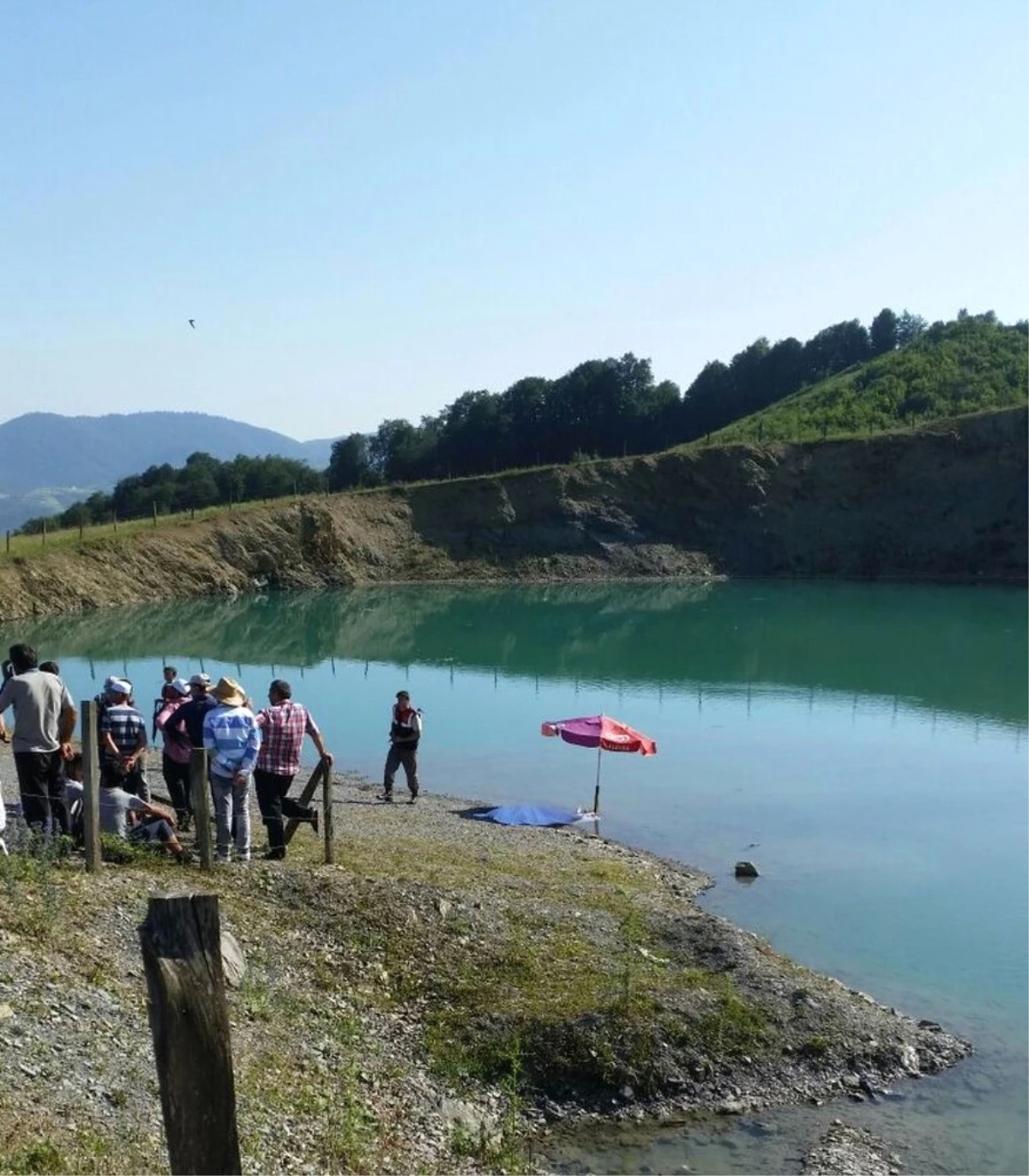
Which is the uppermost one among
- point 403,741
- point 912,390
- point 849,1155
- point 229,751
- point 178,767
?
point 912,390

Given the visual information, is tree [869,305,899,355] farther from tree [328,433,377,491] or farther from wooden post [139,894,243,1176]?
wooden post [139,894,243,1176]

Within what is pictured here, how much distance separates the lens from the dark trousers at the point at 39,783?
41.3 ft

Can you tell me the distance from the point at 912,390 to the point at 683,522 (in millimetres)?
19721

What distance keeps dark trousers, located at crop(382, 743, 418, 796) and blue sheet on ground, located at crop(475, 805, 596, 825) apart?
56.7 inches

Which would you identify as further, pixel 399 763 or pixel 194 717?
pixel 399 763

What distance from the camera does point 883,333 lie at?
108250 mm

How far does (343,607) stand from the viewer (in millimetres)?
63125

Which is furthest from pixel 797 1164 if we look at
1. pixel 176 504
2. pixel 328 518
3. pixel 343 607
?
pixel 176 504

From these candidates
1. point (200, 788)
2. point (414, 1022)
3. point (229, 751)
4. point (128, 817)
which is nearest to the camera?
point (414, 1022)

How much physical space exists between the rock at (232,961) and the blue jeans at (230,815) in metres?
1.82

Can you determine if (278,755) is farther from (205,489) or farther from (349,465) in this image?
(349,465)

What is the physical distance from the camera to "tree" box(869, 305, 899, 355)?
108 meters

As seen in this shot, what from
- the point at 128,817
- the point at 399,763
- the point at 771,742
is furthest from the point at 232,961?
the point at 771,742

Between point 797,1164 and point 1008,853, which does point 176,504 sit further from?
point 797,1164
